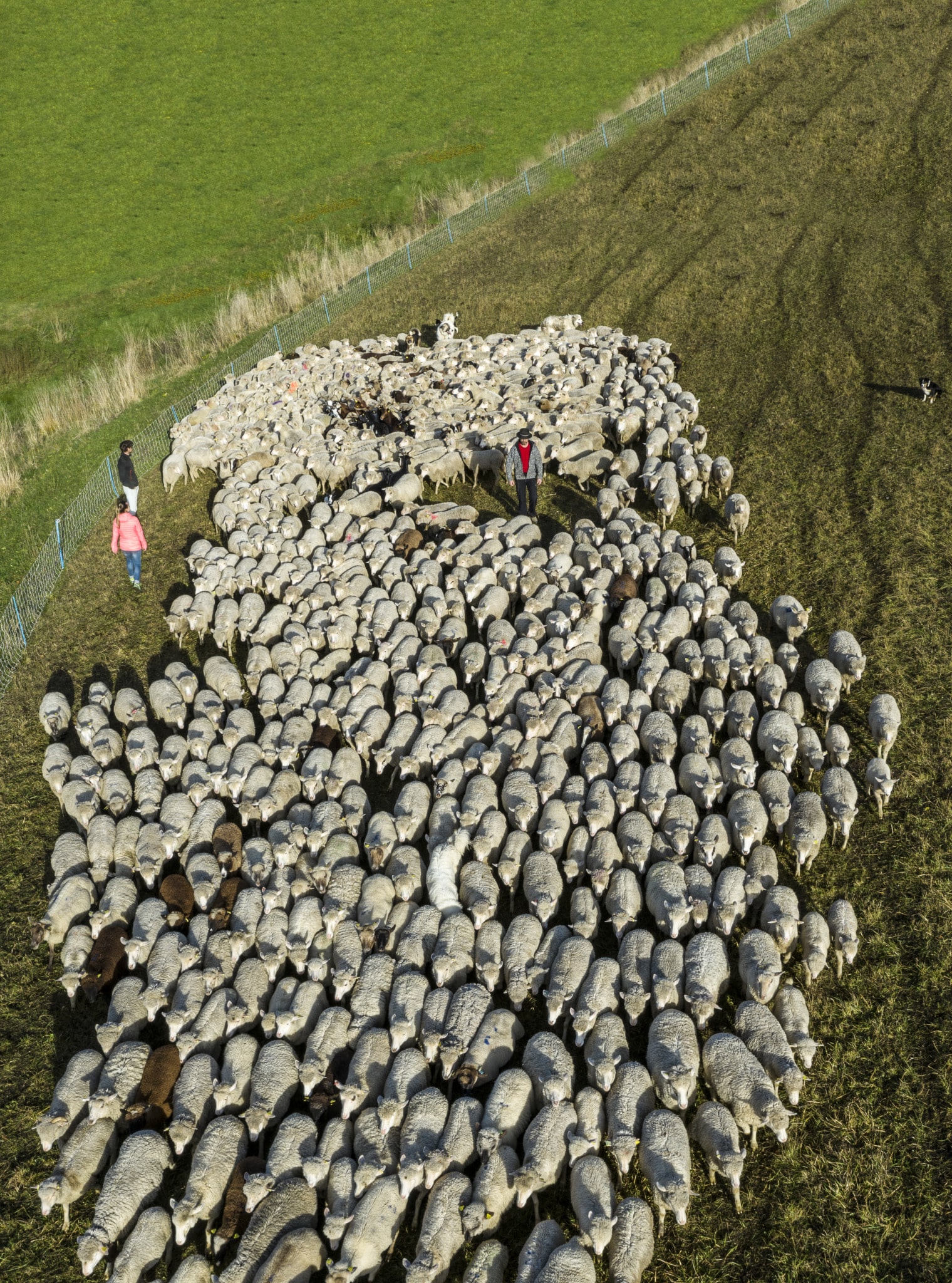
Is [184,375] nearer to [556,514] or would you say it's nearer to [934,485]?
[556,514]

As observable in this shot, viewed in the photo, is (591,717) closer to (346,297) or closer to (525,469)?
(525,469)

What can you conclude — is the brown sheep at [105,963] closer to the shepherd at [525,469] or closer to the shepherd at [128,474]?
the shepherd at [128,474]

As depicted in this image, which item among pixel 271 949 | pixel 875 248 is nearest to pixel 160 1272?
pixel 271 949

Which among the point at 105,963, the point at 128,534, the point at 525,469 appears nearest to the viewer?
the point at 105,963

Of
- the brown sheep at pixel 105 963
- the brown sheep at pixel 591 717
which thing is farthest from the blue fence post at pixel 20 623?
the brown sheep at pixel 591 717

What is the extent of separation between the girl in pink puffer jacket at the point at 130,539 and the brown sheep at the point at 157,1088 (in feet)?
37.2

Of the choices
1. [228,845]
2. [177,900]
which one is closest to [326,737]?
[228,845]

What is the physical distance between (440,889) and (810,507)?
477 inches

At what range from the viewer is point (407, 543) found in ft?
64.8

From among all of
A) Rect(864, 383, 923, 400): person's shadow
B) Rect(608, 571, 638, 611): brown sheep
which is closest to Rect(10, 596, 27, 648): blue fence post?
Rect(608, 571, 638, 611): brown sheep

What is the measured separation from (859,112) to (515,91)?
19595 millimetres

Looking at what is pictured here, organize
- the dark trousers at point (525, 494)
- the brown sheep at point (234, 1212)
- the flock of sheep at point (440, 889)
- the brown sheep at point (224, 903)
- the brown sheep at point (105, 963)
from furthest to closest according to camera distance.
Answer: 1. the dark trousers at point (525, 494)
2. the brown sheep at point (224, 903)
3. the brown sheep at point (105, 963)
4. the flock of sheep at point (440, 889)
5. the brown sheep at point (234, 1212)

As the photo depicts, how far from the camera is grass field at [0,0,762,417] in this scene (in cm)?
4012

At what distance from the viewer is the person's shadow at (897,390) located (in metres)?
22.6
